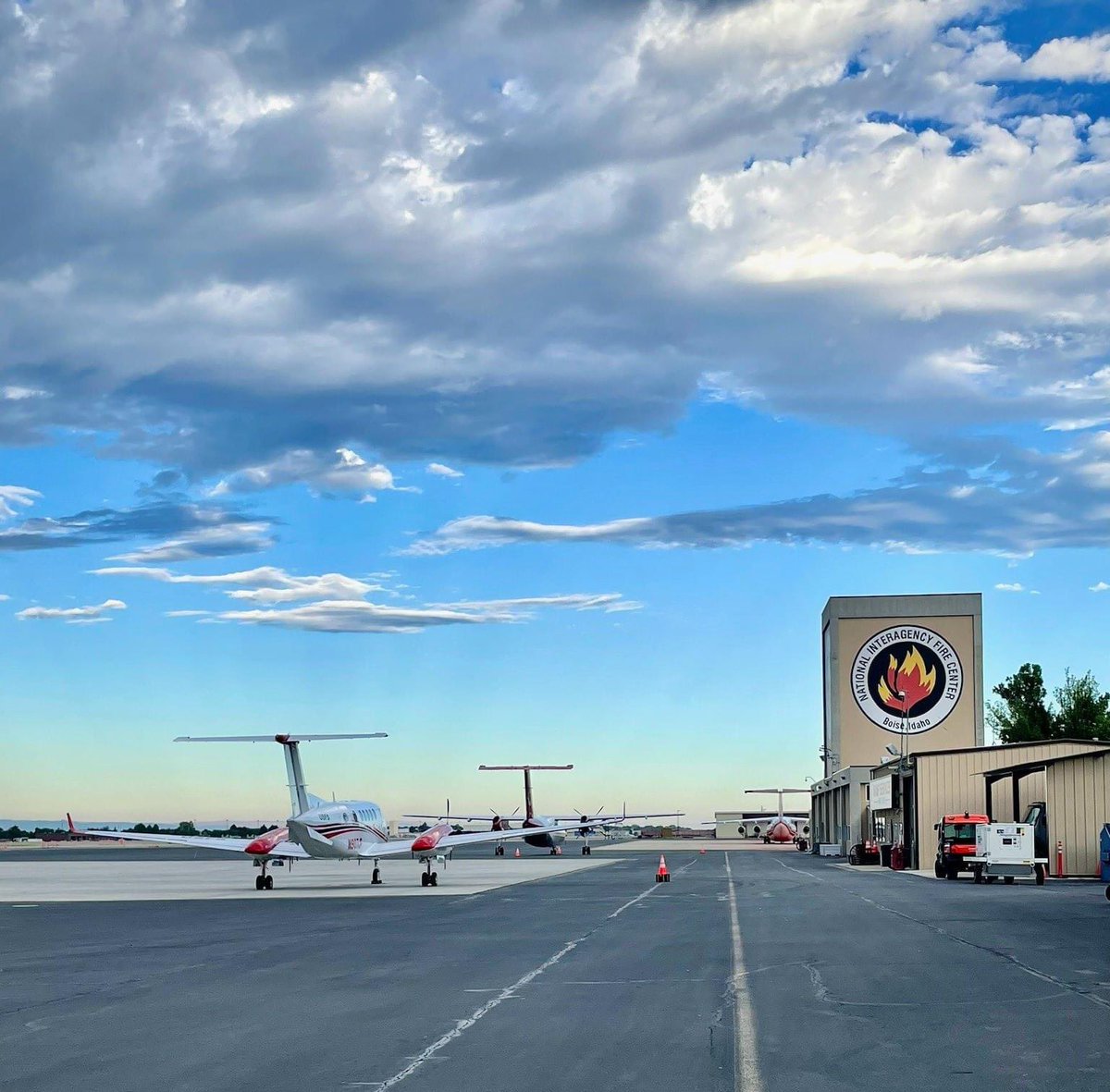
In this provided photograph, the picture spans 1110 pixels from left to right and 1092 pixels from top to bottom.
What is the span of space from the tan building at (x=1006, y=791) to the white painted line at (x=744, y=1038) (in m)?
38.9

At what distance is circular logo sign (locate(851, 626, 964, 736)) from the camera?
11419 centimetres

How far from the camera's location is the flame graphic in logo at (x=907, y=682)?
114812mm

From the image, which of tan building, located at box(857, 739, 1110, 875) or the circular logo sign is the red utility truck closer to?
tan building, located at box(857, 739, 1110, 875)

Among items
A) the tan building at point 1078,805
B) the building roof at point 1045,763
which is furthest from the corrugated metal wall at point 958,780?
the tan building at point 1078,805

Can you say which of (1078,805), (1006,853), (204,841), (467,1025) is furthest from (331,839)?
(467,1025)

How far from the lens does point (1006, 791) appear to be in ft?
227

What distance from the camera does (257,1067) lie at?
11516 millimetres

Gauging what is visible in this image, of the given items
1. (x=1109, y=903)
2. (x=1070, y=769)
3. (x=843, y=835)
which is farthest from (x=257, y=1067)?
(x=843, y=835)

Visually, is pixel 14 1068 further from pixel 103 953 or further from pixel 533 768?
pixel 533 768

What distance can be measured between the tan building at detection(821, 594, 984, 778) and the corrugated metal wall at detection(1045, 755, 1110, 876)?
57360mm

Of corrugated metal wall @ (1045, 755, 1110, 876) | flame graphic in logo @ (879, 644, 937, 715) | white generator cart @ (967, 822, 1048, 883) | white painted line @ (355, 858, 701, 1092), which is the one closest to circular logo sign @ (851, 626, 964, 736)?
flame graphic in logo @ (879, 644, 937, 715)

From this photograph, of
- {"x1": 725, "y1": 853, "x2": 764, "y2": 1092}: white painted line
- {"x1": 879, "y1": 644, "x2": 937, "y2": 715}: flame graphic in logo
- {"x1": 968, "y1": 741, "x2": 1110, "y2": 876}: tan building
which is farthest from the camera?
{"x1": 879, "y1": 644, "x2": 937, "y2": 715}: flame graphic in logo

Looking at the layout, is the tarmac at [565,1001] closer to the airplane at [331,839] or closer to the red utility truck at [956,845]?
the airplane at [331,839]

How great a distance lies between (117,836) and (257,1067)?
4054 cm
